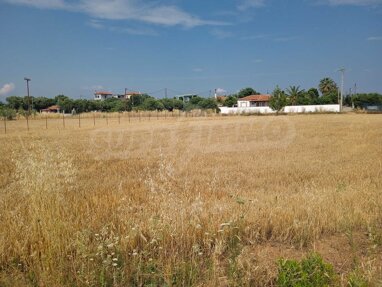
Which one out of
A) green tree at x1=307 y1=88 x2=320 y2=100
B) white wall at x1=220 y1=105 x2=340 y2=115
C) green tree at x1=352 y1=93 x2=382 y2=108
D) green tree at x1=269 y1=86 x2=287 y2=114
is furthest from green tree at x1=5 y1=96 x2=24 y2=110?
green tree at x1=352 y1=93 x2=382 y2=108

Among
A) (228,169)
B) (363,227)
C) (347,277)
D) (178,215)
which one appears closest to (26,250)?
(178,215)

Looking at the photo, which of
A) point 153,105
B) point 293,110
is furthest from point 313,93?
point 153,105

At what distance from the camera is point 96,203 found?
18.3ft

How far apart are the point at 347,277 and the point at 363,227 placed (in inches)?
66.6

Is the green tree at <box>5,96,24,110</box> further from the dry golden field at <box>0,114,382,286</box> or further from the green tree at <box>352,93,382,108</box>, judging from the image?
the dry golden field at <box>0,114,382,286</box>

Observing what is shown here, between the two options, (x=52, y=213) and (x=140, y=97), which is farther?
(x=140, y=97)

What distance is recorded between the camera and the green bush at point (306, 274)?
10.7 ft

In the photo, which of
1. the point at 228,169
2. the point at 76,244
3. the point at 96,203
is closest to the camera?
the point at 76,244

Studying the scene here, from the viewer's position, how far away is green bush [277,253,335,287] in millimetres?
3271

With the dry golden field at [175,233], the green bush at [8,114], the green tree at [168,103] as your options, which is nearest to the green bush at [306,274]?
the dry golden field at [175,233]

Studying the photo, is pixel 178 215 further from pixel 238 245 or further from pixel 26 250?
pixel 26 250

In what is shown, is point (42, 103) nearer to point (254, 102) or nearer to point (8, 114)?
point (8, 114)

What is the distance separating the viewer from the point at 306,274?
3271 mm

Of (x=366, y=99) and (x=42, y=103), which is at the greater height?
(x=42, y=103)
